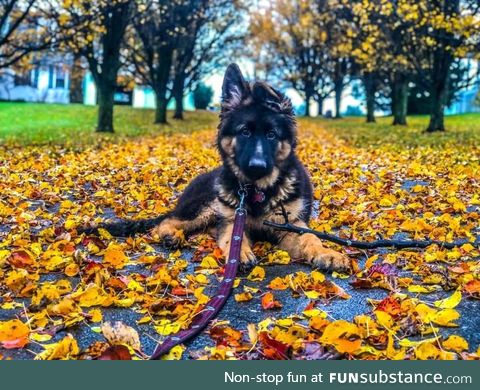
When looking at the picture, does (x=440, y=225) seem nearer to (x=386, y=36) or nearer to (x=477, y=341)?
(x=477, y=341)

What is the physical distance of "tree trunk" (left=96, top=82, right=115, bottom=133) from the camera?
22.5 m

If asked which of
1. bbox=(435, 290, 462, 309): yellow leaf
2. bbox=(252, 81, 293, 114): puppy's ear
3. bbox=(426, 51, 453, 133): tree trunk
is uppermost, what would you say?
bbox=(426, 51, 453, 133): tree trunk

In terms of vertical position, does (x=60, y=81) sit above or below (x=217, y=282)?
above

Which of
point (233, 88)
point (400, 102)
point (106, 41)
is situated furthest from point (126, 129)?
point (233, 88)

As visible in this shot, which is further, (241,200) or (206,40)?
(206,40)

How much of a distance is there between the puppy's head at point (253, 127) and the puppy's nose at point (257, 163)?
0.04ft

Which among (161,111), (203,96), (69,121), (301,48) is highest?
(301,48)

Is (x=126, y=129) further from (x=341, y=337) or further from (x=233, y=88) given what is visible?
(x=341, y=337)

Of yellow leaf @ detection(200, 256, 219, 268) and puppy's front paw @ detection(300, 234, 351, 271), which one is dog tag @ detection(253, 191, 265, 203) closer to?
puppy's front paw @ detection(300, 234, 351, 271)

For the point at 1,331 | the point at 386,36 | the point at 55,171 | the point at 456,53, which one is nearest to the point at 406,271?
the point at 1,331

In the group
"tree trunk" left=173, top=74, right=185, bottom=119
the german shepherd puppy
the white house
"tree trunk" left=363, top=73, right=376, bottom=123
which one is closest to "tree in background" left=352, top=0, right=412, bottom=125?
"tree trunk" left=363, top=73, right=376, bottom=123

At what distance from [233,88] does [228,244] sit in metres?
1.41

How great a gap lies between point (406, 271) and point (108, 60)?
65.3ft

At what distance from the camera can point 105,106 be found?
75.0ft
